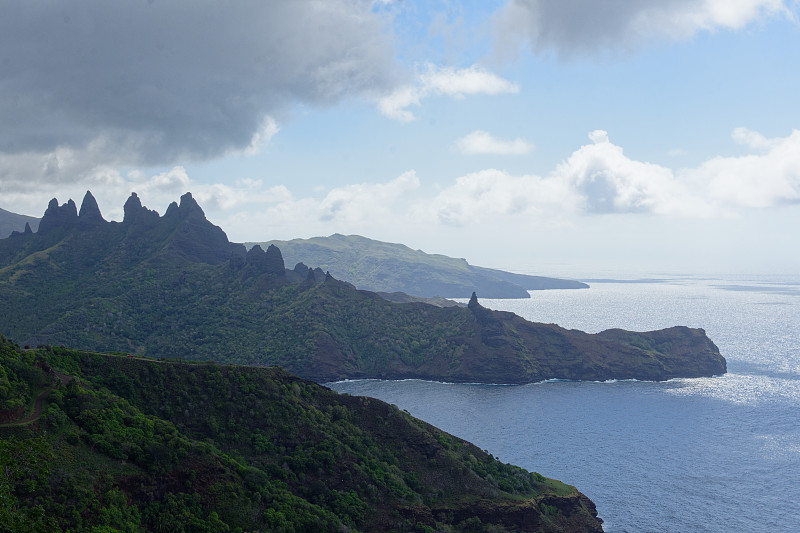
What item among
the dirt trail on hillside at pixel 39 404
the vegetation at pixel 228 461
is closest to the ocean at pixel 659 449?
the vegetation at pixel 228 461

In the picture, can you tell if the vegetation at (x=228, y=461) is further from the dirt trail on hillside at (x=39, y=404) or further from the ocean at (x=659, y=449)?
the ocean at (x=659, y=449)

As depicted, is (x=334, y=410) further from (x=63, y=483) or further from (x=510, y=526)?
(x=63, y=483)

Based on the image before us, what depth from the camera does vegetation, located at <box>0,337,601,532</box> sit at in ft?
205

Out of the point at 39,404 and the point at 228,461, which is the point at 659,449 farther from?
the point at 39,404

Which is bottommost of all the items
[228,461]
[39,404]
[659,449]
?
[659,449]

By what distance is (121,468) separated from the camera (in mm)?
68438

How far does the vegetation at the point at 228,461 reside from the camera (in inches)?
2463

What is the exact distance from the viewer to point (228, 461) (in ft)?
259

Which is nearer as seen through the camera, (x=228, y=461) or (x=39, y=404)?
(x=39, y=404)

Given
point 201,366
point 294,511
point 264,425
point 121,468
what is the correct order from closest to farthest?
point 121,468
point 294,511
point 264,425
point 201,366

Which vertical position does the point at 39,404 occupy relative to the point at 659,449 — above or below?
above

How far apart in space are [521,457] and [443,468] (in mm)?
46726

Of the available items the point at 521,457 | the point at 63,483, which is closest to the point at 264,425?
the point at 63,483

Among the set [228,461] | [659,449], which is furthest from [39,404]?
[659,449]
